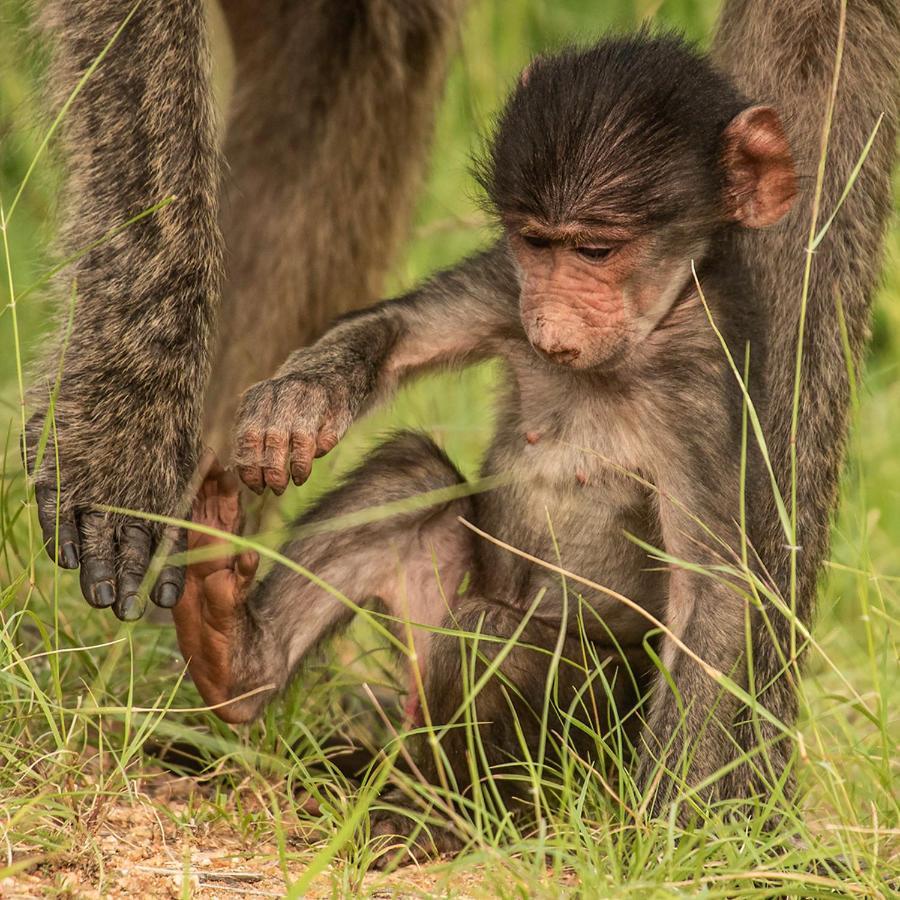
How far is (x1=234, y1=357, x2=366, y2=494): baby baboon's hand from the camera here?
278 cm

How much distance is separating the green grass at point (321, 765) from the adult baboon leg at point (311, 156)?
0.18m

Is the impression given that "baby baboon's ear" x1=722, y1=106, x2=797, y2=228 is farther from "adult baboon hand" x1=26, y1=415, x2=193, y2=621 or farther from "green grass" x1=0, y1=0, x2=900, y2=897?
"adult baboon hand" x1=26, y1=415, x2=193, y2=621

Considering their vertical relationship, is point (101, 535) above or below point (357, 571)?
above

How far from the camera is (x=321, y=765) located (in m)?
3.40

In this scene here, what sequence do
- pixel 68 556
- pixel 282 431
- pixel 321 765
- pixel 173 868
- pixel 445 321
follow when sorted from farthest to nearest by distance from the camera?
pixel 321 765 → pixel 445 321 → pixel 68 556 → pixel 282 431 → pixel 173 868

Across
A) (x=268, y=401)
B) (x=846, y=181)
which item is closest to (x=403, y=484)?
(x=268, y=401)

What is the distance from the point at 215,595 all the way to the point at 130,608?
0.50ft

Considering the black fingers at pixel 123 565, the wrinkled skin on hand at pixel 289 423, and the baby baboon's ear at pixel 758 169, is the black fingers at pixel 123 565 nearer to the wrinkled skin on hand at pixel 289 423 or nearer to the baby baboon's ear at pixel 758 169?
the wrinkled skin on hand at pixel 289 423

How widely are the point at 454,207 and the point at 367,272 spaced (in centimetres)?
172

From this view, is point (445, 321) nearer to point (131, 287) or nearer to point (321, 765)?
point (131, 287)

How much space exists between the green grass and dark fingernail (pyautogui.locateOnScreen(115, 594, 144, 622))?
0.26 ft

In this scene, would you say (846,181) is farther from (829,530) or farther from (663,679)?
(663,679)

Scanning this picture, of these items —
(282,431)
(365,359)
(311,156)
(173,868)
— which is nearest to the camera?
(173,868)

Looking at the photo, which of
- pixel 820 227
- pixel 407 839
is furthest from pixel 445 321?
pixel 407 839
